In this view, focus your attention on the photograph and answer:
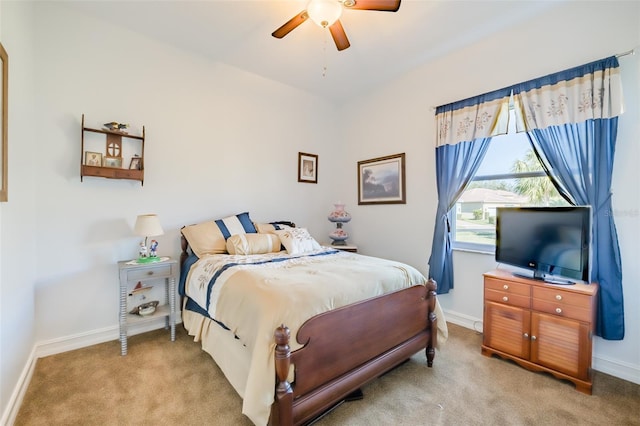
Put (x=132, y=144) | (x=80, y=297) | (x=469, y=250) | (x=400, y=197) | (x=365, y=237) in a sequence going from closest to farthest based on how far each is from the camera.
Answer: (x=80, y=297) < (x=132, y=144) < (x=469, y=250) < (x=400, y=197) < (x=365, y=237)

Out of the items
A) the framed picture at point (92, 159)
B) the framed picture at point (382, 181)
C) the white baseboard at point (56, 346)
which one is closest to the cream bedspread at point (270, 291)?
the white baseboard at point (56, 346)

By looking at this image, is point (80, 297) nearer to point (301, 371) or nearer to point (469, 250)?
point (301, 371)

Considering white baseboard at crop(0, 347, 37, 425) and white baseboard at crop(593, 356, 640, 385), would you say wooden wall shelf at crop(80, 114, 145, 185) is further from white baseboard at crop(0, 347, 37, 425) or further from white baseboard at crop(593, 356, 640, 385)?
white baseboard at crop(593, 356, 640, 385)

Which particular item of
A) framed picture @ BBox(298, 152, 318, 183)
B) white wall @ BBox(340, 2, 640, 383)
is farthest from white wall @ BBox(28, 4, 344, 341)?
white wall @ BBox(340, 2, 640, 383)

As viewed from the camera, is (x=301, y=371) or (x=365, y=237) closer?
(x=301, y=371)

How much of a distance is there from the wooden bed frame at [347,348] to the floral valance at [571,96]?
5.82 feet

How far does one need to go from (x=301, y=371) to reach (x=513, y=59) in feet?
10.7

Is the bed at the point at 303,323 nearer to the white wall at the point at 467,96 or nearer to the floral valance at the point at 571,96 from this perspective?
the white wall at the point at 467,96

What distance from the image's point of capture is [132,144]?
8.96ft

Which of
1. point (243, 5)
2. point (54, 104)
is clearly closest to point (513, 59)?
point (243, 5)

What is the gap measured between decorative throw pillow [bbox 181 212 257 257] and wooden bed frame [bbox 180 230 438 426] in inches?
65.8

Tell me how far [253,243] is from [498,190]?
8.58 feet

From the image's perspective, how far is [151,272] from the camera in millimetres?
2543

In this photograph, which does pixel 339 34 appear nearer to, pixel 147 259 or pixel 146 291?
pixel 147 259
